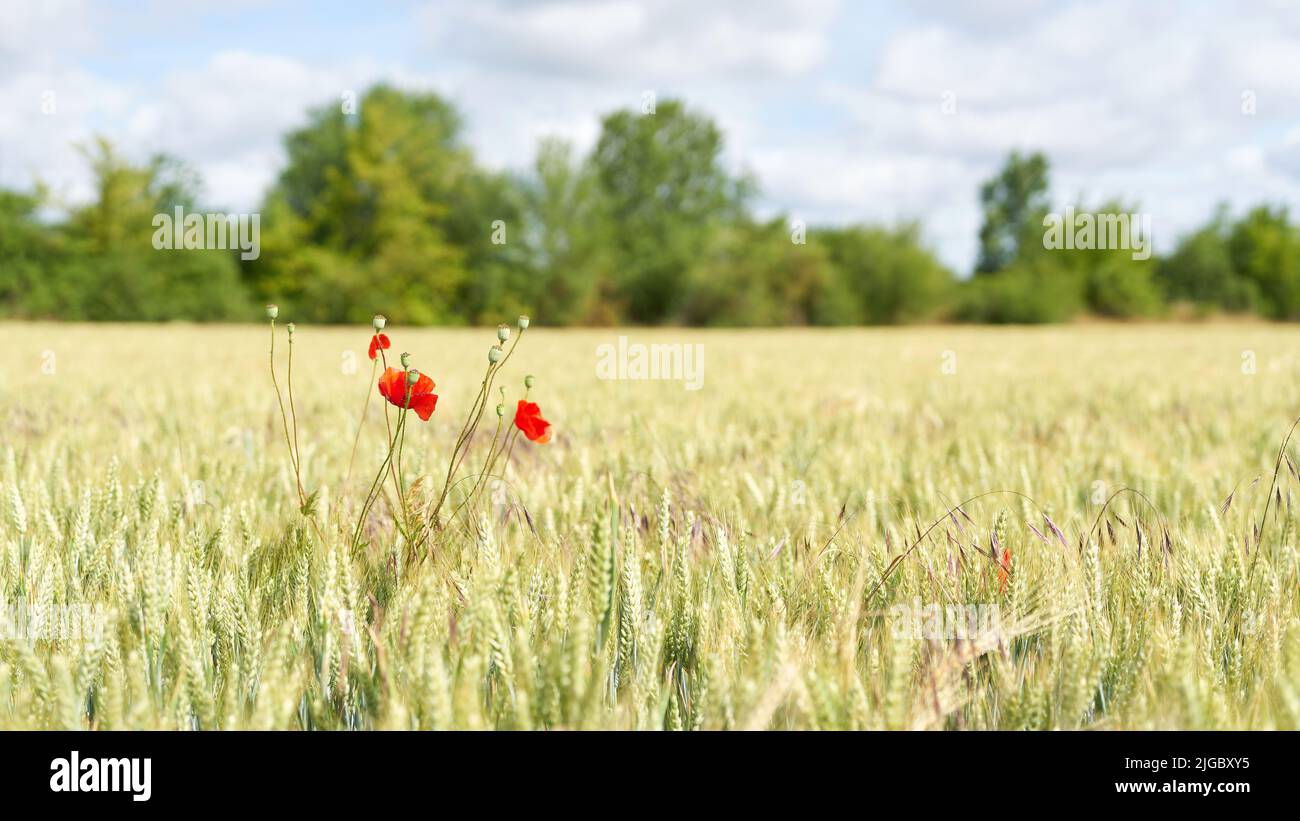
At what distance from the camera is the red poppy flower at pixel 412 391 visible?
4.46 feet

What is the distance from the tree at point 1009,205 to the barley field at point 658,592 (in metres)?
54.8

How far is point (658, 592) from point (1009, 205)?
60123 millimetres

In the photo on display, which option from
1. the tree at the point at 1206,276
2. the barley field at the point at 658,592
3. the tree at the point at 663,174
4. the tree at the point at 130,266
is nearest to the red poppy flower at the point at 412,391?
the barley field at the point at 658,592

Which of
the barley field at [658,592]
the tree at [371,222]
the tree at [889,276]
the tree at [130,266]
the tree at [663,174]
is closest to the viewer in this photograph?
the barley field at [658,592]

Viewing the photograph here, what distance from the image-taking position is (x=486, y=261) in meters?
37.5

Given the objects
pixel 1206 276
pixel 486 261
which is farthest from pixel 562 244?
pixel 1206 276

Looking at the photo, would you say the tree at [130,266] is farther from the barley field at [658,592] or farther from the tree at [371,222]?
the barley field at [658,592]

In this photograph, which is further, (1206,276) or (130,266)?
(1206,276)

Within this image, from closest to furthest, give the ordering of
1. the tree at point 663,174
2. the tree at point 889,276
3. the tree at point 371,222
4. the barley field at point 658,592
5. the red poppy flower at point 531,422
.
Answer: the barley field at point 658,592
the red poppy flower at point 531,422
the tree at point 371,222
the tree at point 889,276
the tree at point 663,174

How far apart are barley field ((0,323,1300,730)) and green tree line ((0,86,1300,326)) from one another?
31.9m

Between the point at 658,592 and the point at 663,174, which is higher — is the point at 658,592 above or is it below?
below

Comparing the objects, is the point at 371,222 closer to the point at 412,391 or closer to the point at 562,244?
the point at 562,244

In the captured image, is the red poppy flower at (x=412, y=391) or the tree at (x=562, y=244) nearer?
the red poppy flower at (x=412, y=391)

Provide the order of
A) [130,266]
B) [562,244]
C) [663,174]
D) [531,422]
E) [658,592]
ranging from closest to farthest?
[658,592], [531,422], [130,266], [562,244], [663,174]
